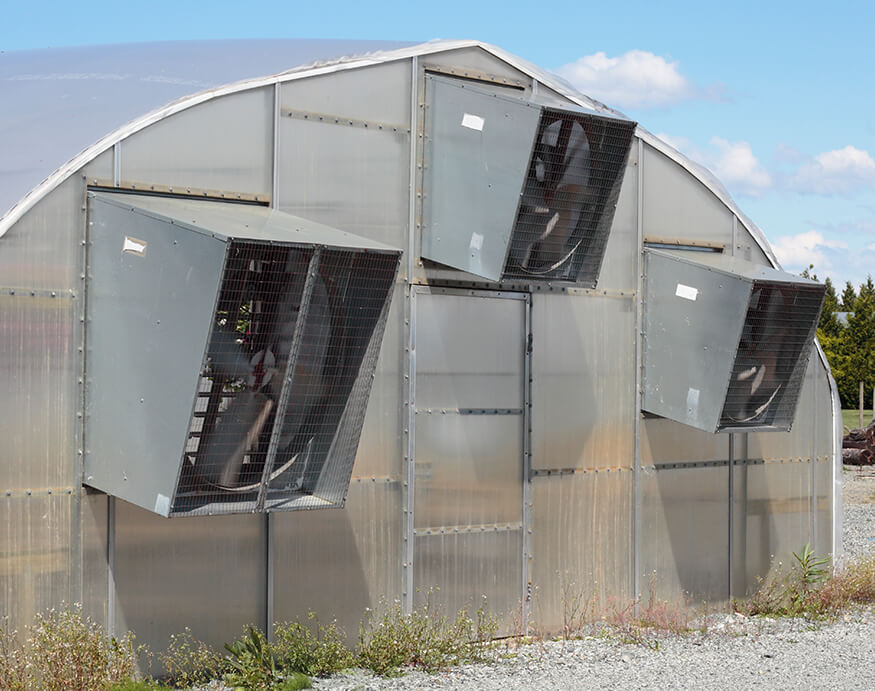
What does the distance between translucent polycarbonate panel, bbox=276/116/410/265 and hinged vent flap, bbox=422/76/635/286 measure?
0.78 ft

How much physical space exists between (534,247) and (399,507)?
7.39 ft

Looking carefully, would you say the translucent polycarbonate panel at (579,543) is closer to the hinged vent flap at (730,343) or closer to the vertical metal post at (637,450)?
the vertical metal post at (637,450)

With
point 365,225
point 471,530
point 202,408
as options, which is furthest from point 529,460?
point 202,408

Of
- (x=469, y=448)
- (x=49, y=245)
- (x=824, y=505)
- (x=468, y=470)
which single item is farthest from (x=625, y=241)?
(x=49, y=245)

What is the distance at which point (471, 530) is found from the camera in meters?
8.84

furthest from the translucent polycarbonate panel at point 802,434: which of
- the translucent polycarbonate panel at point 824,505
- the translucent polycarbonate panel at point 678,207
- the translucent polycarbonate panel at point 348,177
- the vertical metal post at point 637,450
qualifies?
the translucent polycarbonate panel at point 348,177

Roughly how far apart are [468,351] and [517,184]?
1587 mm

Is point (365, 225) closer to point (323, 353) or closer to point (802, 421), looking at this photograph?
point (323, 353)

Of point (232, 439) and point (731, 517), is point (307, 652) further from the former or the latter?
point (731, 517)

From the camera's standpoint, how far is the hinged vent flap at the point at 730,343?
9133 mm

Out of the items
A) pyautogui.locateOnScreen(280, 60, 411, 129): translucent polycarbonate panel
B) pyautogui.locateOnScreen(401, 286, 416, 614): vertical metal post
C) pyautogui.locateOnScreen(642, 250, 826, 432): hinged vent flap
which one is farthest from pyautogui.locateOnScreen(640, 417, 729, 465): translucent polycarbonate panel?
pyautogui.locateOnScreen(280, 60, 411, 129): translucent polycarbonate panel

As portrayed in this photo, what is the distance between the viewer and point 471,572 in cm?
886

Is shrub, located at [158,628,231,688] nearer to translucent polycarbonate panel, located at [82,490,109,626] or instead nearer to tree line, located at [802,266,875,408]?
translucent polycarbonate panel, located at [82,490,109,626]

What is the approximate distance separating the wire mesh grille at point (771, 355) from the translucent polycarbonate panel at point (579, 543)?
1.21 metres
